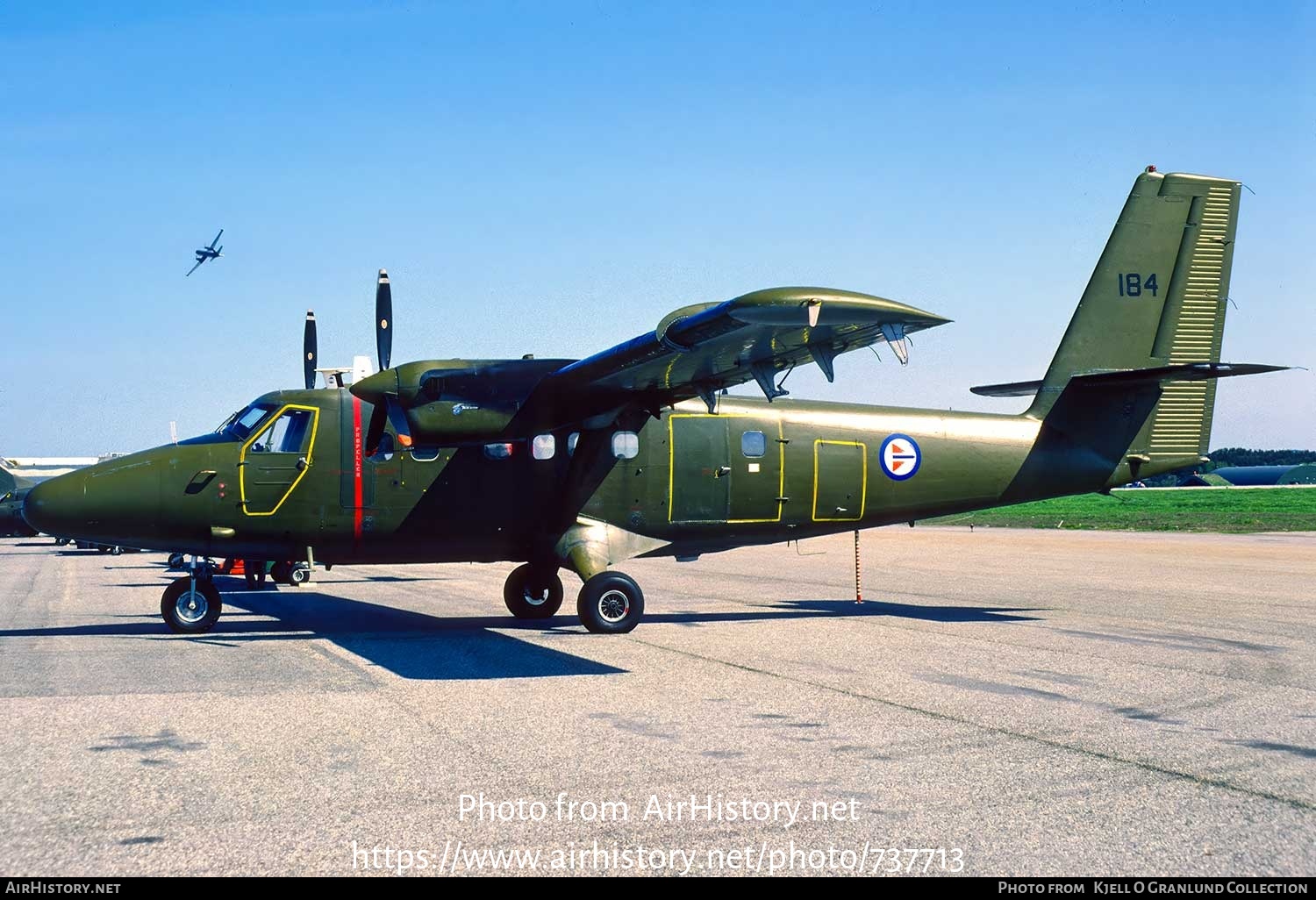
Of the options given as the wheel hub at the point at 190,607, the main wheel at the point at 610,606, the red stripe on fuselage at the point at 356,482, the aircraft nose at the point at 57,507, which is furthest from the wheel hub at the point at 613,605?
the aircraft nose at the point at 57,507

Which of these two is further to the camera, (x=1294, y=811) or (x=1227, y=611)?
(x=1227, y=611)

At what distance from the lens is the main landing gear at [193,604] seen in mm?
16047

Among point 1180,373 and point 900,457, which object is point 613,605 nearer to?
point 900,457

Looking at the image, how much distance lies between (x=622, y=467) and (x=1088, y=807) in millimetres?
10674

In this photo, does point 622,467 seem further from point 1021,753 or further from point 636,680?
point 1021,753

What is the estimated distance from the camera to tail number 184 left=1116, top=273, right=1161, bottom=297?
18859mm

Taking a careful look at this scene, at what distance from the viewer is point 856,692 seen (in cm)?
1100

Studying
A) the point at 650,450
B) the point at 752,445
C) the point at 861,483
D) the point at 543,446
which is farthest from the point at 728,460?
the point at 543,446

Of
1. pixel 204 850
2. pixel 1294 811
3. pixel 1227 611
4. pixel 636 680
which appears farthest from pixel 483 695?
pixel 1227 611

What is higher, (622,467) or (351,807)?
(622,467)

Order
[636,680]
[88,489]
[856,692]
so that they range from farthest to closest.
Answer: [88,489], [636,680], [856,692]

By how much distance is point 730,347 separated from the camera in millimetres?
13492

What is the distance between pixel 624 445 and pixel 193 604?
639 cm

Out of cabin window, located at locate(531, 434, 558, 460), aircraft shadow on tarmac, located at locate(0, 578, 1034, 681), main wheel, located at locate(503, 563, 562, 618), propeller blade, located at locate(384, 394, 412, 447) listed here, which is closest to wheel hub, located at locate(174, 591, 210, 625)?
aircraft shadow on tarmac, located at locate(0, 578, 1034, 681)
